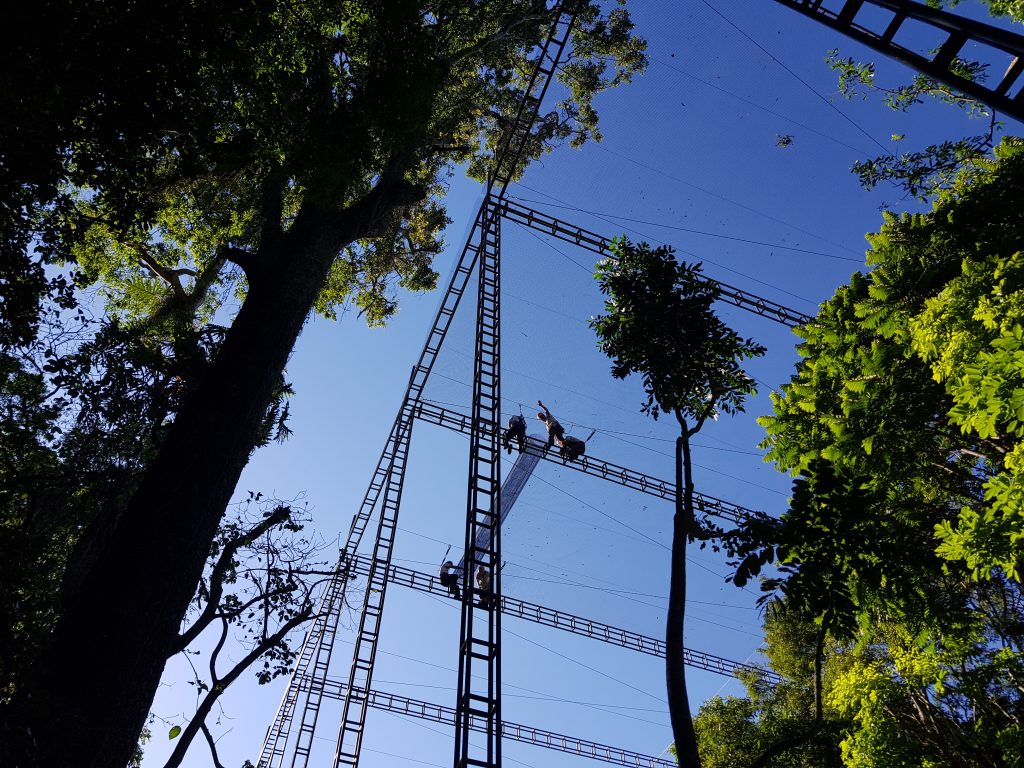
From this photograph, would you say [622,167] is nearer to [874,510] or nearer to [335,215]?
[335,215]

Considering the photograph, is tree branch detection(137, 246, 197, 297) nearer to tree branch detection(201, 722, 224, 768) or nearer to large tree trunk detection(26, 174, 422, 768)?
large tree trunk detection(26, 174, 422, 768)

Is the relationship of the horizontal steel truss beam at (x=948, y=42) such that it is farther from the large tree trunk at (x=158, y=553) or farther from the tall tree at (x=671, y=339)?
the large tree trunk at (x=158, y=553)

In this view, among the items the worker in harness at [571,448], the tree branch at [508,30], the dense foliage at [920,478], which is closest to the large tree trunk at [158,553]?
Result: the dense foliage at [920,478]

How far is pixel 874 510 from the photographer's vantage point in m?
4.62

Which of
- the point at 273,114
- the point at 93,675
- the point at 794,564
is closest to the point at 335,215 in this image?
the point at 273,114

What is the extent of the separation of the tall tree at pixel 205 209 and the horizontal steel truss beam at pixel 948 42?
10.8ft

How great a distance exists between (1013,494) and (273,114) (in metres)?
5.43

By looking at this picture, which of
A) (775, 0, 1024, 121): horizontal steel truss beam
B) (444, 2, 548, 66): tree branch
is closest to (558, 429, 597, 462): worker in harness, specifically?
(444, 2, 548, 66): tree branch

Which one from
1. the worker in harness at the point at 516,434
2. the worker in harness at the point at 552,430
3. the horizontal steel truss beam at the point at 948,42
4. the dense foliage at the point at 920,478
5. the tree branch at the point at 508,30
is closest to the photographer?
the horizontal steel truss beam at the point at 948,42

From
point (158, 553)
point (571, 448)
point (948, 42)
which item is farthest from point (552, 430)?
point (948, 42)

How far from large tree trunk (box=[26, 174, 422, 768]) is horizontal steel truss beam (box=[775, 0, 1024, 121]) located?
138 inches

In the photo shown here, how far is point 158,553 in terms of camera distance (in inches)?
127

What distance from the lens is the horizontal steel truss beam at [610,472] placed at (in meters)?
10.4

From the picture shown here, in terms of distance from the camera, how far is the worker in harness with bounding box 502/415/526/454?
9523 mm
